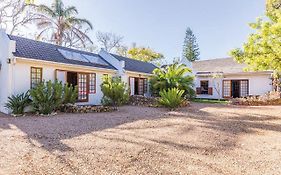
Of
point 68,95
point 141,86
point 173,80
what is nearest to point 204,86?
point 141,86

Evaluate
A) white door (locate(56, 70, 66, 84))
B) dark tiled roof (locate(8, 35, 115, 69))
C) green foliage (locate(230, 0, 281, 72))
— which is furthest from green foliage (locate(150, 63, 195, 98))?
green foliage (locate(230, 0, 281, 72))

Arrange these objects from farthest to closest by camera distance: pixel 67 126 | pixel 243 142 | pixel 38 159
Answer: pixel 67 126 < pixel 243 142 < pixel 38 159

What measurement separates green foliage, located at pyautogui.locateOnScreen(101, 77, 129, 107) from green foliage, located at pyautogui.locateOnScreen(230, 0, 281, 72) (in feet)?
23.1

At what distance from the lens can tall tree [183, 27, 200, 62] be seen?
161 ft

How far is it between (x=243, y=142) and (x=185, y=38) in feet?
152

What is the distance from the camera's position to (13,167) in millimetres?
4449

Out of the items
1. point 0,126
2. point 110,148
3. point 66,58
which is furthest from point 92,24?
point 110,148

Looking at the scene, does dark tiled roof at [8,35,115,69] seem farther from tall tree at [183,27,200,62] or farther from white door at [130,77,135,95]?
tall tree at [183,27,200,62]

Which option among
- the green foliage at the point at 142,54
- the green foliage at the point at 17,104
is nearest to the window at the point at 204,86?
the green foliage at the point at 142,54

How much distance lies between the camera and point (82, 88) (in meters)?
16.8

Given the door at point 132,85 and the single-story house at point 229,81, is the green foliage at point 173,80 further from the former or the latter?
the single-story house at point 229,81

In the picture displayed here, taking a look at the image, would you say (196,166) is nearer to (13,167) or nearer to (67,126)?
(13,167)

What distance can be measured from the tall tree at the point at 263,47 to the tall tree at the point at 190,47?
38.0 meters

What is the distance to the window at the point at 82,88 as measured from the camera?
1664 centimetres
